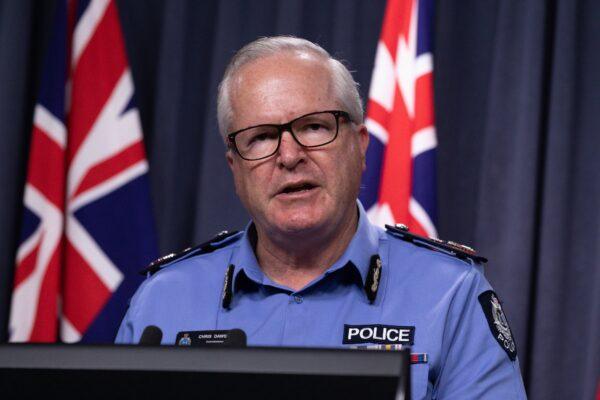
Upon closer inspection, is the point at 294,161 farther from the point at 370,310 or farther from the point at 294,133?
the point at 370,310

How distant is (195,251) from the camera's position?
1935mm

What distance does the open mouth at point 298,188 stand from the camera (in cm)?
163

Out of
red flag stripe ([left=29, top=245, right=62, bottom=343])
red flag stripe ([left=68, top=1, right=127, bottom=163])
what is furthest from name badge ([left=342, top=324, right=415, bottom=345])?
red flag stripe ([left=68, top=1, right=127, bottom=163])

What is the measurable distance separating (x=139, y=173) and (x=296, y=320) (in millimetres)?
1332

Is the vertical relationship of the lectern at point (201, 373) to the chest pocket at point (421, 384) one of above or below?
below

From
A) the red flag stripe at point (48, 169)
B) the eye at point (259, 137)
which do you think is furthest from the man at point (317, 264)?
the red flag stripe at point (48, 169)

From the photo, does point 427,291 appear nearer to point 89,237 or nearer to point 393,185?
point 393,185

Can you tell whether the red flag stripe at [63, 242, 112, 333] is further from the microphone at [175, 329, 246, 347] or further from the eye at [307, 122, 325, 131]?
the eye at [307, 122, 325, 131]

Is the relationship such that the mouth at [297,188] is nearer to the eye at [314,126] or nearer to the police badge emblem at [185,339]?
the eye at [314,126]

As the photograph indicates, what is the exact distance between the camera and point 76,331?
9.09ft

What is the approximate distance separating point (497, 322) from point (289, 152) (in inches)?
20.4

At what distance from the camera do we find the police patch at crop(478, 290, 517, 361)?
60.6 inches

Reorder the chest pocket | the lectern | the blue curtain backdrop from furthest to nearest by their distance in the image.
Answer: the blue curtain backdrop, the chest pocket, the lectern

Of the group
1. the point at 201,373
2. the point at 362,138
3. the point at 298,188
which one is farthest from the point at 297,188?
the point at 201,373
